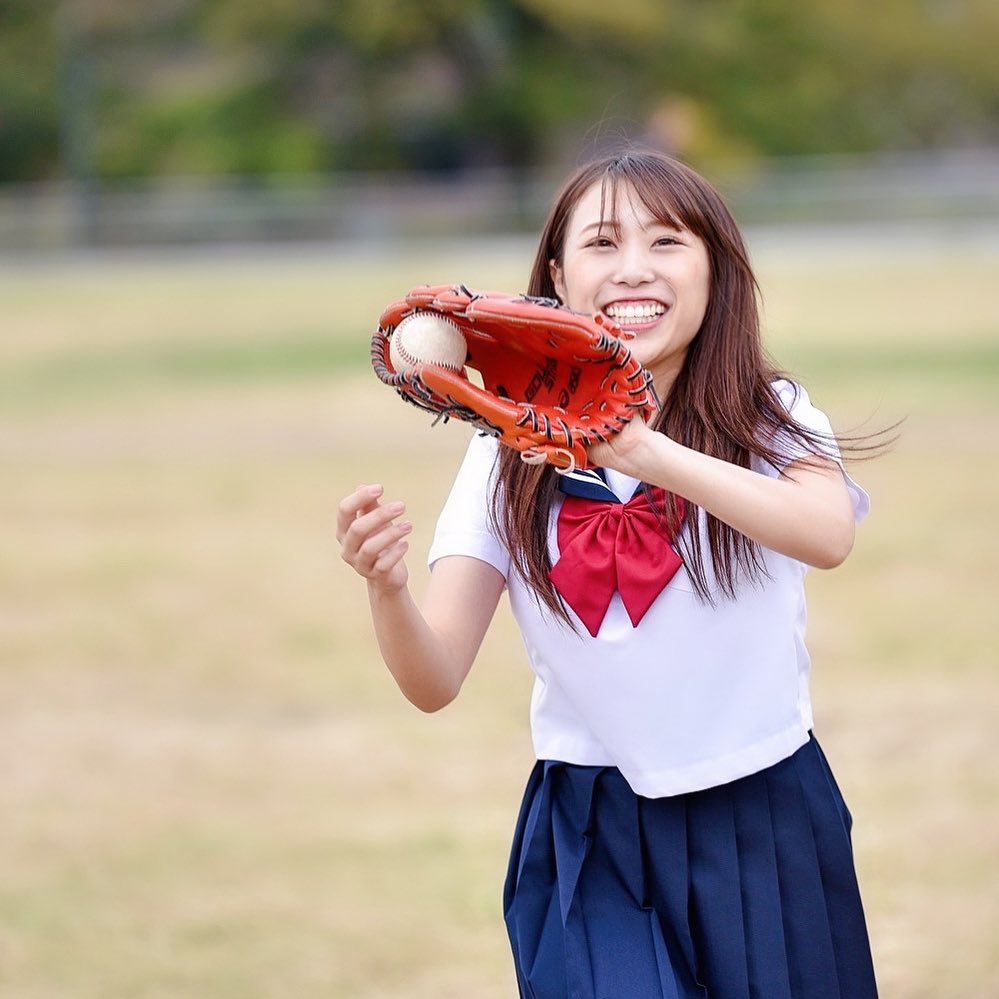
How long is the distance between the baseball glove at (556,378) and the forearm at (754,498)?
0.05 metres

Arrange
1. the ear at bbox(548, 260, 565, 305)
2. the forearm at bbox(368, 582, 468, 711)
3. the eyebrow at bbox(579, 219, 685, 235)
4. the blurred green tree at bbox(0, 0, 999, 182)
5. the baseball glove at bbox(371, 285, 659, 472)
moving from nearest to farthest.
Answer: the baseball glove at bbox(371, 285, 659, 472), the forearm at bbox(368, 582, 468, 711), the eyebrow at bbox(579, 219, 685, 235), the ear at bbox(548, 260, 565, 305), the blurred green tree at bbox(0, 0, 999, 182)

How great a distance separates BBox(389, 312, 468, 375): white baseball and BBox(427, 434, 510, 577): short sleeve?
256mm

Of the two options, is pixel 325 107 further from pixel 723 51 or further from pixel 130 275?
pixel 130 275

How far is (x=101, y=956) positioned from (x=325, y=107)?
117ft

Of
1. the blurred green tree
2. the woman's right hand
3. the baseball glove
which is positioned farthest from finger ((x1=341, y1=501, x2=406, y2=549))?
the blurred green tree

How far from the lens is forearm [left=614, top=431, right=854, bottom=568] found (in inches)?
73.1

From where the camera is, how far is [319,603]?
6391 millimetres

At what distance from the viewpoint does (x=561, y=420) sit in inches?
75.3

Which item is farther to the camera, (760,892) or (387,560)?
(760,892)

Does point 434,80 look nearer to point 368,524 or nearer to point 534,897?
point 534,897

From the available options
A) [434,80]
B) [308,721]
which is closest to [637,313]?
[308,721]

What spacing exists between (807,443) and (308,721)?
10.4 feet

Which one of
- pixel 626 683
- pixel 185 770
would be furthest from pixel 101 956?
pixel 626 683

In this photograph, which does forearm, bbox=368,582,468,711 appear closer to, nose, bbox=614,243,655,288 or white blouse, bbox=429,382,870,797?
white blouse, bbox=429,382,870,797
